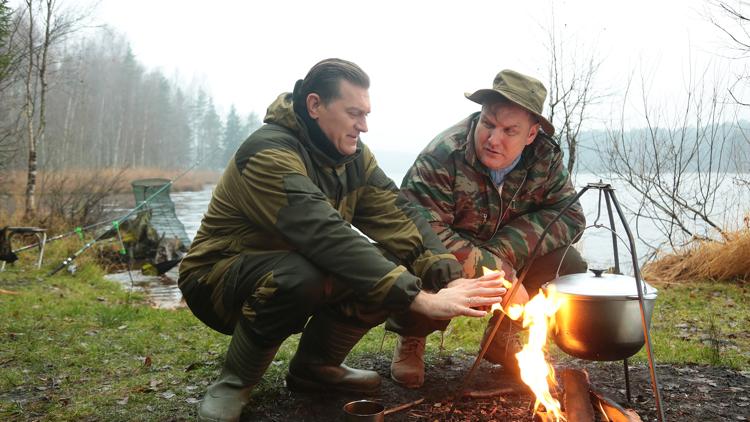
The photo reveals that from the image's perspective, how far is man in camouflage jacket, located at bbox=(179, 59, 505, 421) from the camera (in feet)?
7.27

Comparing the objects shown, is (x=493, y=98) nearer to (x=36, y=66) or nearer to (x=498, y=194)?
(x=498, y=194)

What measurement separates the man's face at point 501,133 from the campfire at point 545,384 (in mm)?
934

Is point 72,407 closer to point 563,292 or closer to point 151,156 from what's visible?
point 563,292

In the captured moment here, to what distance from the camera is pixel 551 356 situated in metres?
3.79

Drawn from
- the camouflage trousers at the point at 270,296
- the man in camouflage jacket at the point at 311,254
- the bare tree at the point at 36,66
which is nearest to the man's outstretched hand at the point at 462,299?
the man in camouflage jacket at the point at 311,254

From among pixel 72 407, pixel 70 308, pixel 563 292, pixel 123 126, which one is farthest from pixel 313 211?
pixel 123 126

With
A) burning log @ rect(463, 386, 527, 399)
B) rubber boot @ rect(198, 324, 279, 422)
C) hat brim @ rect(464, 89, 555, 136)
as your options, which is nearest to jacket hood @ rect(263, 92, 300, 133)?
rubber boot @ rect(198, 324, 279, 422)

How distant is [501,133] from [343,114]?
0.91m

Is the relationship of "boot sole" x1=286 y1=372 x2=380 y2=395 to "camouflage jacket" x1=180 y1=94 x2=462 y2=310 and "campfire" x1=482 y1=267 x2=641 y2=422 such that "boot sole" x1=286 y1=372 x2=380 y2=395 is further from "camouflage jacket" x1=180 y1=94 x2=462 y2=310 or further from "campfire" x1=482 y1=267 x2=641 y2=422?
"campfire" x1=482 y1=267 x2=641 y2=422

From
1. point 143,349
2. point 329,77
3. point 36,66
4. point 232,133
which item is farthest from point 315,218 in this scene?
point 232,133

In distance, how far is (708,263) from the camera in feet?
22.2

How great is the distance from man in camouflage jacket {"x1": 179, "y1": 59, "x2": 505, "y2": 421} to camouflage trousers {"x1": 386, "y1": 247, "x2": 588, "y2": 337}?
25 centimetres

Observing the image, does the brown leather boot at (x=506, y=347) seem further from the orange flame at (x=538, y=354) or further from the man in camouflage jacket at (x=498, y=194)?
the orange flame at (x=538, y=354)

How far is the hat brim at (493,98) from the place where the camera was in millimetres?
2941
